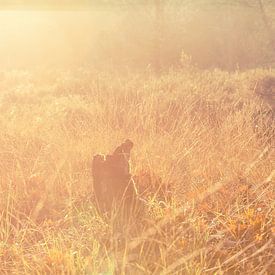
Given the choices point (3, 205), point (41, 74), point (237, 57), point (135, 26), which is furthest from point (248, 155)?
point (135, 26)

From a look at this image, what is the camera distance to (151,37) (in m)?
18.2

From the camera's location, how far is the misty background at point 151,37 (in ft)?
55.4

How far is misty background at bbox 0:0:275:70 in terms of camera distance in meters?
16.9

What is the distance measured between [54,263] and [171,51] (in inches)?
603

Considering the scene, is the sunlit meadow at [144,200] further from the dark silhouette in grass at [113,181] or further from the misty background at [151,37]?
the misty background at [151,37]

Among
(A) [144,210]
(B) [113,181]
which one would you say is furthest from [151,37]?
(A) [144,210]

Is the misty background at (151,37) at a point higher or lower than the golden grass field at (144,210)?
lower

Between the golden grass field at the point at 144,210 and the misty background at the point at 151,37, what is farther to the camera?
the misty background at the point at 151,37

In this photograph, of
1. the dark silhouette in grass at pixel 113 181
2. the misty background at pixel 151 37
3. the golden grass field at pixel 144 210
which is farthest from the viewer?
the misty background at pixel 151 37

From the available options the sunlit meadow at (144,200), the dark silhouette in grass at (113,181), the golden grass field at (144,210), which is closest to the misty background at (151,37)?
the sunlit meadow at (144,200)

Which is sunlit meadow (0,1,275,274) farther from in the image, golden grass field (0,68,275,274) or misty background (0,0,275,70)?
misty background (0,0,275,70)

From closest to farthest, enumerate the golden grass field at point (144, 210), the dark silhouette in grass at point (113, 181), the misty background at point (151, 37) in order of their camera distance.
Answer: the golden grass field at point (144, 210) < the dark silhouette in grass at point (113, 181) < the misty background at point (151, 37)

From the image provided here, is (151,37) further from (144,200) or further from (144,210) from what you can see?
(144,210)

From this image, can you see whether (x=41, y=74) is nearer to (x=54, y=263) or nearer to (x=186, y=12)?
(x=186, y=12)
